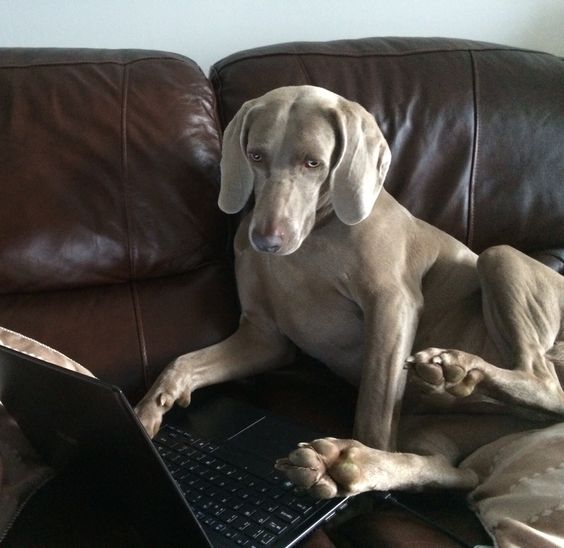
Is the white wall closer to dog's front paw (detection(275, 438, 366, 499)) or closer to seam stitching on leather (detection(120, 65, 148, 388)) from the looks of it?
seam stitching on leather (detection(120, 65, 148, 388))

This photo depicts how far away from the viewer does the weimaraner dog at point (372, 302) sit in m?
1.48

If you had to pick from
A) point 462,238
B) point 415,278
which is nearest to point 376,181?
point 415,278

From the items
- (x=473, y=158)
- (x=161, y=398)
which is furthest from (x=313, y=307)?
(x=473, y=158)

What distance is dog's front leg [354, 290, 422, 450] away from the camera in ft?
5.00

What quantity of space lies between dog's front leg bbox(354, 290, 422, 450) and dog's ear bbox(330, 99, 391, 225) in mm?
198

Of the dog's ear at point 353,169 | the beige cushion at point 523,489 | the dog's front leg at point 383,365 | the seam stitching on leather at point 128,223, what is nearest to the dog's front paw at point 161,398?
the seam stitching on leather at point 128,223

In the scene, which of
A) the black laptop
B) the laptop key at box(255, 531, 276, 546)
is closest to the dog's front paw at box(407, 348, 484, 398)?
the black laptop

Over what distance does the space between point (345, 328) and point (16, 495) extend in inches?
30.8

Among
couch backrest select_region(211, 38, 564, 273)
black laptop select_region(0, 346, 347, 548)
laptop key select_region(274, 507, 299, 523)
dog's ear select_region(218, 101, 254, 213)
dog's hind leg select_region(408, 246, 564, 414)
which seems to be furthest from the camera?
couch backrest select_region(211, 38, 564, 273)

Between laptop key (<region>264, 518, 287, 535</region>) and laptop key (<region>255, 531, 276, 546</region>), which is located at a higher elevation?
laptop key (<region>264, 518, 287, 535</region>)

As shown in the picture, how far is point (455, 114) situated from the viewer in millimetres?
1876

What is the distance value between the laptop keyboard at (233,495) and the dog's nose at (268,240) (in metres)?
0.41

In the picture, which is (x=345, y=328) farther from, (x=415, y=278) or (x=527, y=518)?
(x=527, y=518)

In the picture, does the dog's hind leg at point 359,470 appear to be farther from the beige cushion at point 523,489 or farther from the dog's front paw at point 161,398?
the dog's front paw at point 161,398
